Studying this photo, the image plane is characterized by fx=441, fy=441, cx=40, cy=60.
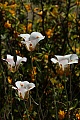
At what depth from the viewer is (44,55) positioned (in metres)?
2.73

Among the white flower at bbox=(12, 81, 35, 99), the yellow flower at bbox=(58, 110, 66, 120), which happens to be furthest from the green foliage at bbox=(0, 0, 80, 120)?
the white flower at bbox=(12, 81, 35, 99)

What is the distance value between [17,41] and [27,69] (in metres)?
0.33

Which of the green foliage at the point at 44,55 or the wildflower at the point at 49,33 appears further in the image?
the wildflower at the point at 49,33

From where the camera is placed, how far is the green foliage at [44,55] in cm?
248

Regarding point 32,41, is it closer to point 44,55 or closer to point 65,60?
point 65,60

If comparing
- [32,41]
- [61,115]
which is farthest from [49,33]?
[32,41]

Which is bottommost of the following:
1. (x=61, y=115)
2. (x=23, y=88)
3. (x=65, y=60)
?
(x=61, y=115)

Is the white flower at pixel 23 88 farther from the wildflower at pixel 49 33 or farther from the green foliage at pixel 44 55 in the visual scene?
the wildflower at pixel 49 33

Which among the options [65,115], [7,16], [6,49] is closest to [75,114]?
[65,115]

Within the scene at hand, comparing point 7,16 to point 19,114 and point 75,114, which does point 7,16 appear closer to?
point 19,114

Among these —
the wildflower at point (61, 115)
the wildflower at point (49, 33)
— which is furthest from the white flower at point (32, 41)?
the wildflower at point (49, 33)

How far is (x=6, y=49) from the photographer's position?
121 inches

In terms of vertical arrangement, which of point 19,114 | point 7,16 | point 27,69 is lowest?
point 19,114

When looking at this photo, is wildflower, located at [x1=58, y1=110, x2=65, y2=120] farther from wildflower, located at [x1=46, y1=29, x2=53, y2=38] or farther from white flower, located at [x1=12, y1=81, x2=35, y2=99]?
wildflower, located at [x1=46, y1=29, x2=53, y2=38]
